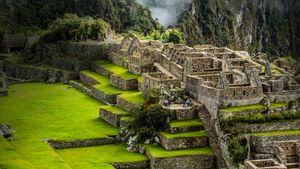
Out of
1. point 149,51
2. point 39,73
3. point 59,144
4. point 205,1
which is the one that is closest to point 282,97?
point 59,144

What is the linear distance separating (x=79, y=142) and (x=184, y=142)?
25.0 feet

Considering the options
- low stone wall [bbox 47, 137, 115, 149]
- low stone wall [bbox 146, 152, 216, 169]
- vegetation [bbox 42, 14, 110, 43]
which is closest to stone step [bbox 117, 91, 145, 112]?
low stone wall [bbox 47, 137, 115, 149]

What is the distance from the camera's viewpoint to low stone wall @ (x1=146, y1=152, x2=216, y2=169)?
4966cm

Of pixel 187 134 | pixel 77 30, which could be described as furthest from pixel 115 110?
pixel 77 30

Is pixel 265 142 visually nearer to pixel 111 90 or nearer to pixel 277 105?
pixel 277 105

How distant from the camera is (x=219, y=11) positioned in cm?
16900

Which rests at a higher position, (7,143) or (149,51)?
(149,51)

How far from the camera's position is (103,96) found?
67438mm

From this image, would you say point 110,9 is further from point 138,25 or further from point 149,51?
point 149,51

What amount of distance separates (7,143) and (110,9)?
230ft

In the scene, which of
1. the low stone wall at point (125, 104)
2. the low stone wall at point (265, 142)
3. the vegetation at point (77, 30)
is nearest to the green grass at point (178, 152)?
the low stone wall at point (265, 142)

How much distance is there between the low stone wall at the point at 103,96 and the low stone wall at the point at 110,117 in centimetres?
377

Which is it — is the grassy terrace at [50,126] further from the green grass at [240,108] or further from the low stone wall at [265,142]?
the low stone wall at [265,142]

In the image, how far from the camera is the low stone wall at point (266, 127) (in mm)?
49031
